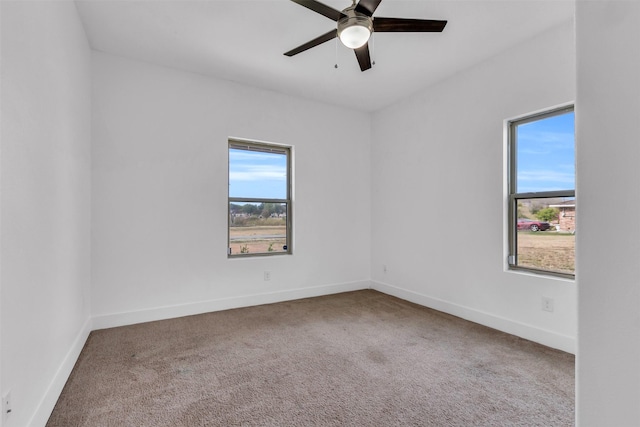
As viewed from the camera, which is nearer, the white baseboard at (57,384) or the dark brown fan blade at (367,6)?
the white baseboard at (57,384)

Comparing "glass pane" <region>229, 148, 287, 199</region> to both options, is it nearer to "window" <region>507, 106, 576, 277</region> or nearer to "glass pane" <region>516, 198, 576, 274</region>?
"window" <region>507, 106, 576, 277</region>

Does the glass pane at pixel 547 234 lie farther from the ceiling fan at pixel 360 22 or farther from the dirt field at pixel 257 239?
the dirt field at pixel 257 239

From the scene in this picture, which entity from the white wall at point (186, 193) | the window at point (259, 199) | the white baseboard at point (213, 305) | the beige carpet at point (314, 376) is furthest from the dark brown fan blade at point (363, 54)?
the white baseboard at point (213, 305)

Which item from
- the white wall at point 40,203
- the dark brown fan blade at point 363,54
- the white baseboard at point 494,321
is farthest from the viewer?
the white baseboard at point 494,321

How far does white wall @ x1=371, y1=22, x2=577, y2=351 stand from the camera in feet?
9.19

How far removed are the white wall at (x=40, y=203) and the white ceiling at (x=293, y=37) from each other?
1.62 feet

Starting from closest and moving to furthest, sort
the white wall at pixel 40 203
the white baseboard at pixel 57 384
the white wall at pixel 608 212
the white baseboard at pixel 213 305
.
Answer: the white wall at pixel 608 212 → the white wall at pixel 40 203 → the white baseboard at pixel 57 384 → the white baseboard at pixel 213 305

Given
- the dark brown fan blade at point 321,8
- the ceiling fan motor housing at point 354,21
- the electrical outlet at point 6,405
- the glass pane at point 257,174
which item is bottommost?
the electrical outlet at point 6,405

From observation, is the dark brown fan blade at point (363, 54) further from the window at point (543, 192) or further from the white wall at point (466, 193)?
the window at point (543, 192)

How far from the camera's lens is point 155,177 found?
3.44 metres

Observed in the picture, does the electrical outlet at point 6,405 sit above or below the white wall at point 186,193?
below

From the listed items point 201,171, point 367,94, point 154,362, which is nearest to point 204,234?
point 201,171

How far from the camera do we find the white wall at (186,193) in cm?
323

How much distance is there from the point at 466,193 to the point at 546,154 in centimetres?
81
